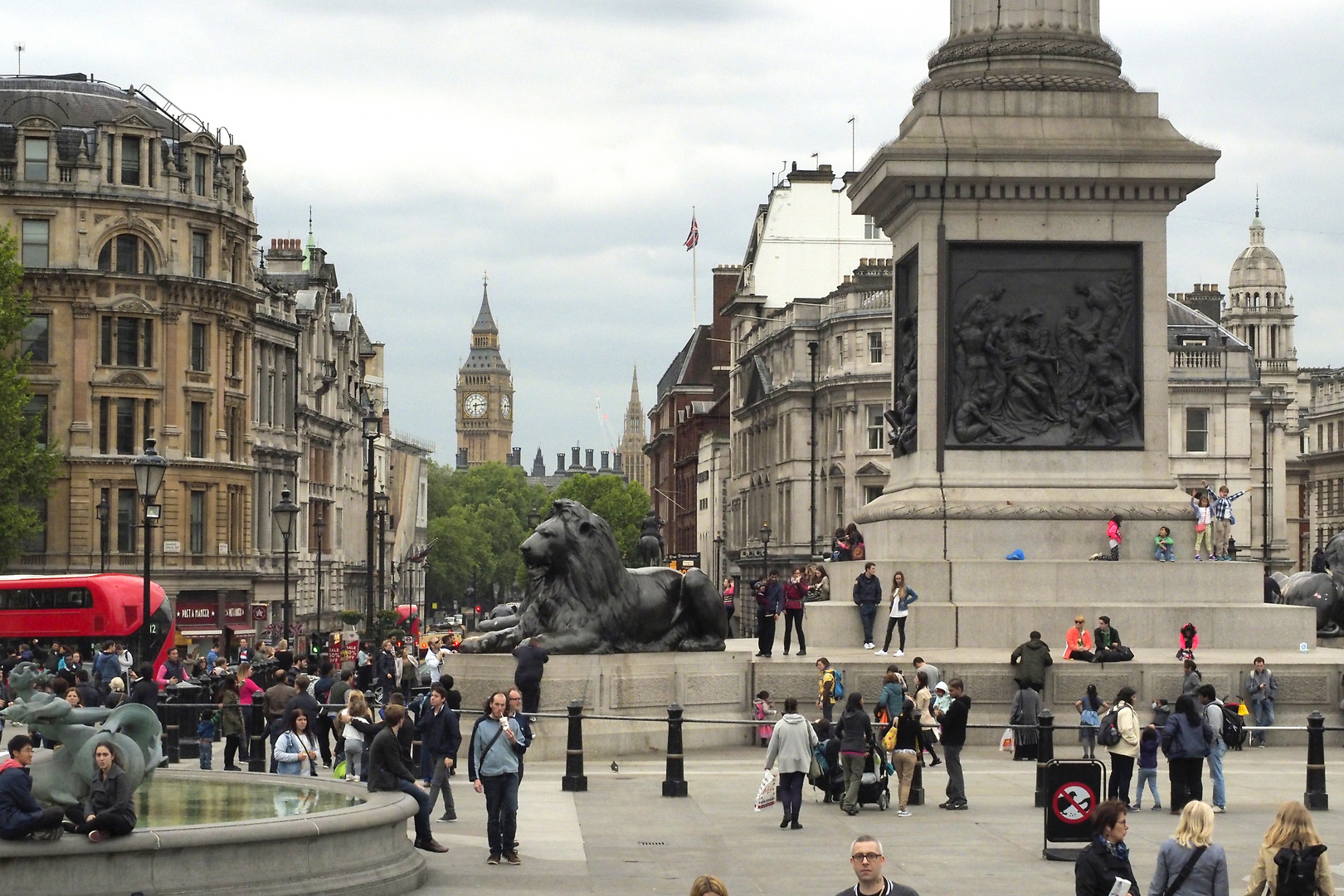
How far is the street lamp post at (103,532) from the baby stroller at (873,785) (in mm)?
50399

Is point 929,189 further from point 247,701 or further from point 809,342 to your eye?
point 809,342

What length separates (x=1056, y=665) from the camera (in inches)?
1187

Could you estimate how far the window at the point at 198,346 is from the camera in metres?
81.2

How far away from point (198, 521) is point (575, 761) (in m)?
58.1

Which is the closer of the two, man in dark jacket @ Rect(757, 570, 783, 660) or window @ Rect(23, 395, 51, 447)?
man in dark jacket @ Rect(757, 570, 783, 660)

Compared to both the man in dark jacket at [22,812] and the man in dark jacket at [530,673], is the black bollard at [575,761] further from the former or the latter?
the man in dark jacket at [22,812]

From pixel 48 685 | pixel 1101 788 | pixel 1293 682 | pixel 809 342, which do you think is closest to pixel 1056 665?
pixel 1293 682

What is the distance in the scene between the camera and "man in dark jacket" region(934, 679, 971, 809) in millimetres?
23875

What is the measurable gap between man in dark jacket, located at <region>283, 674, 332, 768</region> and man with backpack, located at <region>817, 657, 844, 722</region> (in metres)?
6.24

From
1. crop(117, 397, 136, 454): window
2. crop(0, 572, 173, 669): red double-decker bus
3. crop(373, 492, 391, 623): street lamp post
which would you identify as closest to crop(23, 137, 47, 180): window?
crop(117, 397, 136, 454): window

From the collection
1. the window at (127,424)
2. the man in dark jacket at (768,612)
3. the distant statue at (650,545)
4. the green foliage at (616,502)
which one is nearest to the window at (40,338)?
the window at (127,424)

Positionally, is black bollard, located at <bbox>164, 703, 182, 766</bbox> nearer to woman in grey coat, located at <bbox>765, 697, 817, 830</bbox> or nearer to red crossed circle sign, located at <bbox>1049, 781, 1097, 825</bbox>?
woman in grey coat, located at <bbox>765, 697, 817, 830</bbox>

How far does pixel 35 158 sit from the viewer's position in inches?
3019

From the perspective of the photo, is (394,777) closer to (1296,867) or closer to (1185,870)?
(1185,870)
